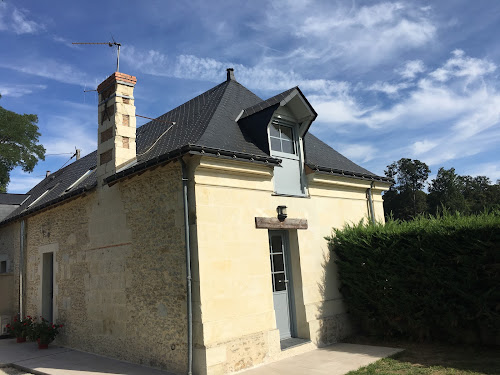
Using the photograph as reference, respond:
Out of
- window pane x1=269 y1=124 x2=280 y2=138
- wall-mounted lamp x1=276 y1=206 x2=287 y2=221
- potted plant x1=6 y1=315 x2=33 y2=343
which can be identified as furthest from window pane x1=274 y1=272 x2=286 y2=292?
potted plant x1=6 y1=315 x2=33 y2=343

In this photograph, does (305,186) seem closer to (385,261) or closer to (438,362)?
(385,261)

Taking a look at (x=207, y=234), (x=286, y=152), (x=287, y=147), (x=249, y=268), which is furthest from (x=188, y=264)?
(x=287, y=147)

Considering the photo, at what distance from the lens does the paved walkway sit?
6.06m

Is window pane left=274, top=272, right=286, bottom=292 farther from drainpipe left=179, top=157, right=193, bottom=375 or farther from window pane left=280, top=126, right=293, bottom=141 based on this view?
window pane left=280, top=126, right=293, bottom=141

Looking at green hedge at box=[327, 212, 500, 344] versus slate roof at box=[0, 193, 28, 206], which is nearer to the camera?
green hedge at box=[327, 212, 500, 344]

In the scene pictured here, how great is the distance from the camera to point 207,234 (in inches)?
245

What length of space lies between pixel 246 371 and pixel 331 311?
2653mm

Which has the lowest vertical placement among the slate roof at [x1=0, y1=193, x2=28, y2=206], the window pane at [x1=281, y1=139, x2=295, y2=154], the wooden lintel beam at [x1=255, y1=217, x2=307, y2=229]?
the wooden lintel beam at [x1=255, y1=217, x2=307, y2=229]

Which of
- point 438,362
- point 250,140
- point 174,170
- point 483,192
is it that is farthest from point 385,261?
point 483,192

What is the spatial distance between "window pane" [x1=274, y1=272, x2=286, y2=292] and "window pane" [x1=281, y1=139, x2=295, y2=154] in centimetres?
256

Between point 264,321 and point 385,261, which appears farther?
point 385,261

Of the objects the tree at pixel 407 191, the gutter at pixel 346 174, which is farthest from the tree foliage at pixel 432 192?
the gutter at pixel 346 174

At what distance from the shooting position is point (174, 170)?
6551 mm

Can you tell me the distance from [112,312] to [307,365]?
3.97 metres
